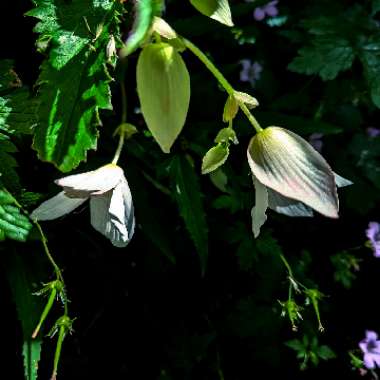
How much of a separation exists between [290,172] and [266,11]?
0.80m

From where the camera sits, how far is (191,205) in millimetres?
1009

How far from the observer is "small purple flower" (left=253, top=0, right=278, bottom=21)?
1372 millimetres

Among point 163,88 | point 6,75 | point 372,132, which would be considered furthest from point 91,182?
point 372,132

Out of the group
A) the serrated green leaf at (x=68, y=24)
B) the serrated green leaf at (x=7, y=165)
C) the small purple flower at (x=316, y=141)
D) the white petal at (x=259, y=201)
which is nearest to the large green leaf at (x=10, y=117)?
the serrated green leaf at (x=7, y=165)

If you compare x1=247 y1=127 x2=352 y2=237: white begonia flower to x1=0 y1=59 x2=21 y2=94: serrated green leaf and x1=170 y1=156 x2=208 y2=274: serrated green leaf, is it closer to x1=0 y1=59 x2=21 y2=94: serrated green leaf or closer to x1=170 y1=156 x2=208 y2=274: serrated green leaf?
x1=170 y1=156 x2=208 y2=274: serrated green leaf

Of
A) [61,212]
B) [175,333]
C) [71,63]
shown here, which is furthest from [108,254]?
[71,63]

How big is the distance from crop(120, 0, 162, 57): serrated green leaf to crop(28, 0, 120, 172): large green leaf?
0.43 ft

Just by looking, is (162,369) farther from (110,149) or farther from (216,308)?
(110,149)

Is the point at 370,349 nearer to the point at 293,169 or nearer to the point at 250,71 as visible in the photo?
the point at 250,71

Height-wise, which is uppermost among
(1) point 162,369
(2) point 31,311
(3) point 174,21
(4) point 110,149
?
(3) point 174,21

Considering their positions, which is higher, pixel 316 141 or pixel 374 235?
pixel 316 141

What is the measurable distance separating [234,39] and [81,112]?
685 mm

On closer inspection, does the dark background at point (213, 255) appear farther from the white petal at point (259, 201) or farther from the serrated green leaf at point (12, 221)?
the white petal at point (259, 201)

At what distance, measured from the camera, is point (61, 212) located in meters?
0.80
